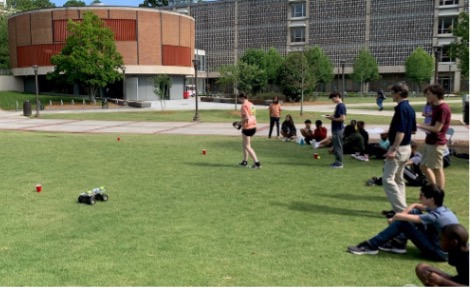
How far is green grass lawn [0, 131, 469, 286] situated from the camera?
16.0 feet

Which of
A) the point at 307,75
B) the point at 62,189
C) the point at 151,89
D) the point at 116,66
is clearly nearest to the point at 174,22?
the point at 151,89

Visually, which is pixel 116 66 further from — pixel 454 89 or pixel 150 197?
pixel 454 89

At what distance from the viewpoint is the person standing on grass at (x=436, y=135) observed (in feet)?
23.7

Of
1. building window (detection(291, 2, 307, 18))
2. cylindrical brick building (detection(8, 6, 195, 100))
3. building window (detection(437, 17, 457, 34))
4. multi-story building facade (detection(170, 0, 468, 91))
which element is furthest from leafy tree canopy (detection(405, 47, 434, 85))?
cylindrical brick building (detection(8, 6, 195, 100))

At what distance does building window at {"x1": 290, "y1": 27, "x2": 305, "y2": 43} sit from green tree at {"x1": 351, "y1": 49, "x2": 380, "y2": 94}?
12379 millimetres

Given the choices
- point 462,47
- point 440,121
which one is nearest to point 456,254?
point 440,121

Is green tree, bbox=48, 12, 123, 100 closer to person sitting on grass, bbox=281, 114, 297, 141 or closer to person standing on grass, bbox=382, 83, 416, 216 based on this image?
person sitting on grass, bbox=281, 114, 297, 141

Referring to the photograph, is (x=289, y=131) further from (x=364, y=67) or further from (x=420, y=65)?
(x=364, y=67)

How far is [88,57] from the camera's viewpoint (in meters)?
47.5

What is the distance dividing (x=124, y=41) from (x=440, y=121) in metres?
54.8

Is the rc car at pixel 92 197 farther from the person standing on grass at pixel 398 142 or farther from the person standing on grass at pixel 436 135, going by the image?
the person standing on grass at pixel 436 135

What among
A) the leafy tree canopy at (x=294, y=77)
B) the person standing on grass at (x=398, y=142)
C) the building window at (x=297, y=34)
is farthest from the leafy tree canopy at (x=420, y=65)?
the person standing on grass at (x=398, y=142)

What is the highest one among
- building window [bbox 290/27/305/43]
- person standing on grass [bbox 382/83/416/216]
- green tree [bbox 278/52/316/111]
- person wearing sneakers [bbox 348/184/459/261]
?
building window [bbox 290/27/305/43]

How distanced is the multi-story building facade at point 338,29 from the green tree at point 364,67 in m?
2.96
